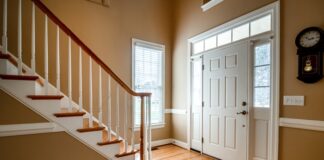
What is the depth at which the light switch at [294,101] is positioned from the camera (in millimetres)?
2326

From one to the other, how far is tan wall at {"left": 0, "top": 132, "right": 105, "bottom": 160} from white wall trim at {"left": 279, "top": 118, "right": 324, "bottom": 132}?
2663 millimetres

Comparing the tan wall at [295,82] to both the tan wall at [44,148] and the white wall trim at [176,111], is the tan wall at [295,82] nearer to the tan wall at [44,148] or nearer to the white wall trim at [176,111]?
the white wall trim at [176,111]

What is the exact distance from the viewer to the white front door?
302 cm

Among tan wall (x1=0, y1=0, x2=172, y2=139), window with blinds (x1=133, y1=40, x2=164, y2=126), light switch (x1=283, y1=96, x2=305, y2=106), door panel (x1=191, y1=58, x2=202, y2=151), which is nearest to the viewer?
light switch (x1=283, y1=96, x2=305, y2=106)

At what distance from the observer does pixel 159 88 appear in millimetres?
4477

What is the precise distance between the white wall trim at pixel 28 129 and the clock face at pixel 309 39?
3.26 metres

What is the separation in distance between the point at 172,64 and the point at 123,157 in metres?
2.68

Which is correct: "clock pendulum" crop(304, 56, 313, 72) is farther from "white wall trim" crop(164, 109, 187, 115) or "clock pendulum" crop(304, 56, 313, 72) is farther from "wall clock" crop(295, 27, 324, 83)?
"white wall trim" crop(164, 109, 187, 115)

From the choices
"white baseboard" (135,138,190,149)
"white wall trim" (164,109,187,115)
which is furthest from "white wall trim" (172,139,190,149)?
"white wall trim" (164,109,187,115)

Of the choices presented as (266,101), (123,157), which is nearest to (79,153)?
(123,157)

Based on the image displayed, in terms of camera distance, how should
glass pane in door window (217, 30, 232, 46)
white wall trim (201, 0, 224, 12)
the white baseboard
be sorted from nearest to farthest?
glass pane in door window (217, 30, 232, 46)
white wall trim (201, 0, 224, 12)
the white baseboard

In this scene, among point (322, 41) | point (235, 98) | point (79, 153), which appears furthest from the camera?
point (235, 98)

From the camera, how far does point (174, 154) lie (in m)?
3.80

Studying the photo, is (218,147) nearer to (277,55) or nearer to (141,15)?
(277,55)
